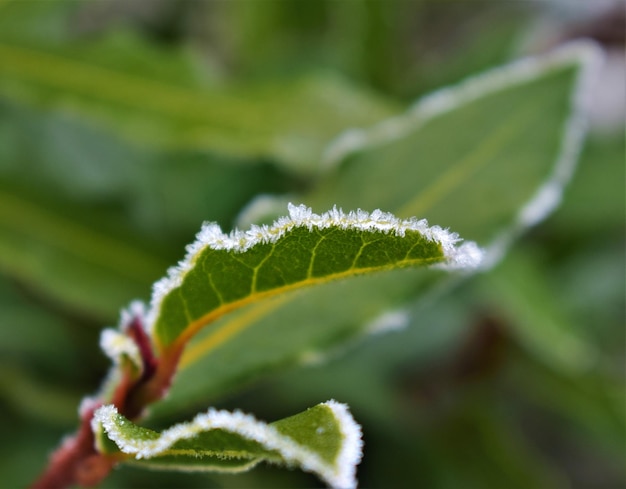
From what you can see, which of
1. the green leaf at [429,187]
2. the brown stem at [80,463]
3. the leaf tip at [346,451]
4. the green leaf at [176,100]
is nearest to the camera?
the leaf tip at [346,451]

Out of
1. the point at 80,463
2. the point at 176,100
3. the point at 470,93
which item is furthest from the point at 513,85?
the point at 80,463

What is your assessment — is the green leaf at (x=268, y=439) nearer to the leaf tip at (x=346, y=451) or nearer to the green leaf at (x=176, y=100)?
the leaf tip at (x=346, y=451)

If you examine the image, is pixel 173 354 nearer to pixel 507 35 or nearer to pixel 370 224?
pixel 370 224

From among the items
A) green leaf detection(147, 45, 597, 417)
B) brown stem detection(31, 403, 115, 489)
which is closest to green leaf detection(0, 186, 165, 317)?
green leaf detection(147, 45, 597, 417)

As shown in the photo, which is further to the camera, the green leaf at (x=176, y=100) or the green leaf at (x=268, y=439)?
the green leaf at (x=176, y=100)

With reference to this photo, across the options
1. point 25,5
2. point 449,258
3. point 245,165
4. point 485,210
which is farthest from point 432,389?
point 449,258

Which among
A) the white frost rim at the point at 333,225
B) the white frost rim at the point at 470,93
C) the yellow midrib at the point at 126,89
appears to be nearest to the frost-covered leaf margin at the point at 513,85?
the white frost rim at the point at 470,93
